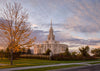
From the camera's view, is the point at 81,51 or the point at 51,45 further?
the point at 51,45

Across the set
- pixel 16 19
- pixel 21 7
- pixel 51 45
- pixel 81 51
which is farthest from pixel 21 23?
pixel 51 45

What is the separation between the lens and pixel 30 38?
21.9m

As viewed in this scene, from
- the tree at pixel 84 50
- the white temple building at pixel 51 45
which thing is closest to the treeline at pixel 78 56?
the tree at pixel 84 50

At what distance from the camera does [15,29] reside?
21.6m

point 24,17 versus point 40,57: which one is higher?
point 24,17

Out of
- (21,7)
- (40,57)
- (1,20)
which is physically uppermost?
(21,7)

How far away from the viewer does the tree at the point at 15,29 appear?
69.6 feet

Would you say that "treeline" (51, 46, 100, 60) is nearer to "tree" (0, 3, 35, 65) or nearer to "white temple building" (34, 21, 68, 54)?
"tree" (0, 3, 35, 65)

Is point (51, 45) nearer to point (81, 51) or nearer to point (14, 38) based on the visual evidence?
point (81, 51)

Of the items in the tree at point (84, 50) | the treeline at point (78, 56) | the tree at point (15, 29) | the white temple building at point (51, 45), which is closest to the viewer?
the tree at point (15, 29)

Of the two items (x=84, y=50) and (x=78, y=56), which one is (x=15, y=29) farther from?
(x=84, y=50)

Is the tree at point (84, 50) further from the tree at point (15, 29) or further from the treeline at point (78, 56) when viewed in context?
the tree at point (15, 29)

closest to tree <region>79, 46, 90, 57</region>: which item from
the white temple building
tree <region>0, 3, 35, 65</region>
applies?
tree <region>0, 3, 35, 65</region>

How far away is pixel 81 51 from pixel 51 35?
4395 inches
